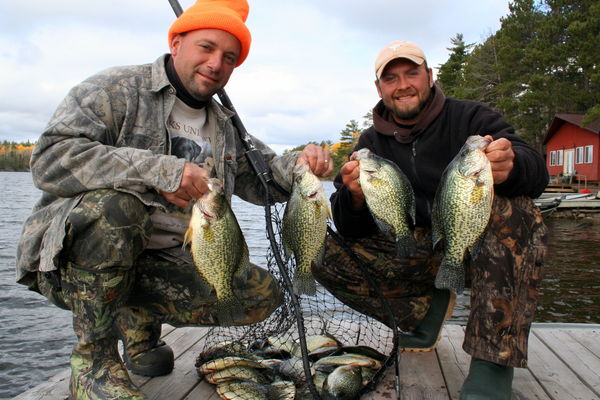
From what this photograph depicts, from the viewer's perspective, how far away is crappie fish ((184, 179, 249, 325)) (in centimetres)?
285

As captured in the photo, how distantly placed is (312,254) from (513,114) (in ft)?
134

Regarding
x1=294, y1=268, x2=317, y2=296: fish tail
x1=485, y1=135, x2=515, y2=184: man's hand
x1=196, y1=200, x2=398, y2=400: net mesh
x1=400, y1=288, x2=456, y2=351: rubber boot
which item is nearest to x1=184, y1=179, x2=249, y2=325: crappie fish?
x1=196, y1=200, x2=398, y2=400: net mesh

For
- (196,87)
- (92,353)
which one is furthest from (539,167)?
(92,353)

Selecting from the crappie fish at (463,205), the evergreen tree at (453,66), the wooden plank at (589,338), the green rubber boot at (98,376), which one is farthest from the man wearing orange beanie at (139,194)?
the evergreen tree at (453,66)

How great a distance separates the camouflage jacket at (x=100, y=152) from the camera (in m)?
2.89

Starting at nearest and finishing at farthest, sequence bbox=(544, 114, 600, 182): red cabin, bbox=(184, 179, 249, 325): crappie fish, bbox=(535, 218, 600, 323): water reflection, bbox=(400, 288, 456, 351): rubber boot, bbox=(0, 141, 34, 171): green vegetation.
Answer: bbox=(184, 179, 249, 325): crappie fish
bbox=(400, 288, 456, 351): rubber boot
bbox=(535, 218, 600, 323): water reflection
bbox=(544, 114, 600, 182): red cabin
bbox=(0, 141, 34, 171): green vegetation

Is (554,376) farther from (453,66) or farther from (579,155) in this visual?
(453,66)

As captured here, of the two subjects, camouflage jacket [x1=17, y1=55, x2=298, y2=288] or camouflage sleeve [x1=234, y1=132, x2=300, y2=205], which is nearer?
camouflage jacket [x1=17, y1=55, x2=298, y2=288]

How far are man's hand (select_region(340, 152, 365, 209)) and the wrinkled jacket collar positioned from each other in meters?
0.73

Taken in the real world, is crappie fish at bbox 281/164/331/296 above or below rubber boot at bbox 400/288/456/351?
above

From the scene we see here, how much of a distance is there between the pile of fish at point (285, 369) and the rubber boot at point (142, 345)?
0.82 feet

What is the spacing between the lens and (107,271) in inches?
112

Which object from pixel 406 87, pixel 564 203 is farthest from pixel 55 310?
pixel 564 203

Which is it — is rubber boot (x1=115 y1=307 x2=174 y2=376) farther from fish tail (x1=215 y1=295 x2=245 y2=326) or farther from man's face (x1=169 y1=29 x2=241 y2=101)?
man's face (x1=169 y1=29 x2=241 y2=101)
